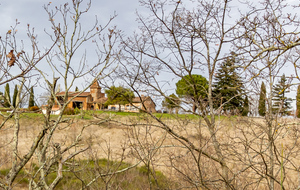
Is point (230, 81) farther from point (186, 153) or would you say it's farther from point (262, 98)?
point (186, 153)

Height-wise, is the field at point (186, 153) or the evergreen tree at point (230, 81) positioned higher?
the evergreen tree at point (230, 81)

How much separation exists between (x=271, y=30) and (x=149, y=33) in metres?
2.40

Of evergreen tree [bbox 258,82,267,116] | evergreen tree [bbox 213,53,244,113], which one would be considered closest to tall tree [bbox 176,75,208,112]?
evergreen tree [bbox 213,53,244,113]

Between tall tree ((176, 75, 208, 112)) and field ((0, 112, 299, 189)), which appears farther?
tall tree ((176, 75, 208, 112))

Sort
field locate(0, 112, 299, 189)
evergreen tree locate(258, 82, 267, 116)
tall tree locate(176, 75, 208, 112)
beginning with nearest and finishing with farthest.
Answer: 1. field locate(0, 112, 299, 189)
2. tall tree locate(176, 75, 208, 112)
3. evergreen tree locate(258, 82, 267, 116)

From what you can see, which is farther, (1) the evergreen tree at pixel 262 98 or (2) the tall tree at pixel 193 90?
(1) the evergreen tree at pixel 262 98

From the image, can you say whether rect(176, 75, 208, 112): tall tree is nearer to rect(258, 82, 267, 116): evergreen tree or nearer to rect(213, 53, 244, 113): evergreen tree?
rect(213, 53, 244, 113): evergreen tree

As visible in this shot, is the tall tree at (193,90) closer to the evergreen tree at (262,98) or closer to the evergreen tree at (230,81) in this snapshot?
the evergreen tree at (230,81)

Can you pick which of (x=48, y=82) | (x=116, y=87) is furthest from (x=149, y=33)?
(x=48, y=82)

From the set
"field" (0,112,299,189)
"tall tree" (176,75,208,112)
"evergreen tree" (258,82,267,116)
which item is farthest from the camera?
"evergreen tree" (258,82,267,116)

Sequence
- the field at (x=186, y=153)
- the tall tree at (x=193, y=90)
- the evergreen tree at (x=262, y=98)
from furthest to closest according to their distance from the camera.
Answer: the evergreen tree at (x=262, y=98) → the tall tree at (x=193, y=90) → the field at (x=186, y=153)

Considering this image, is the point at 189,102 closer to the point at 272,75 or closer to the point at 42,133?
the point at 272,75

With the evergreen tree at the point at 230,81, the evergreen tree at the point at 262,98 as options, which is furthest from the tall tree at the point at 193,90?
the evergreen tree at the point at 262,98

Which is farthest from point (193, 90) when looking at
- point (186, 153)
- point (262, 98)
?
point (262, 98)
